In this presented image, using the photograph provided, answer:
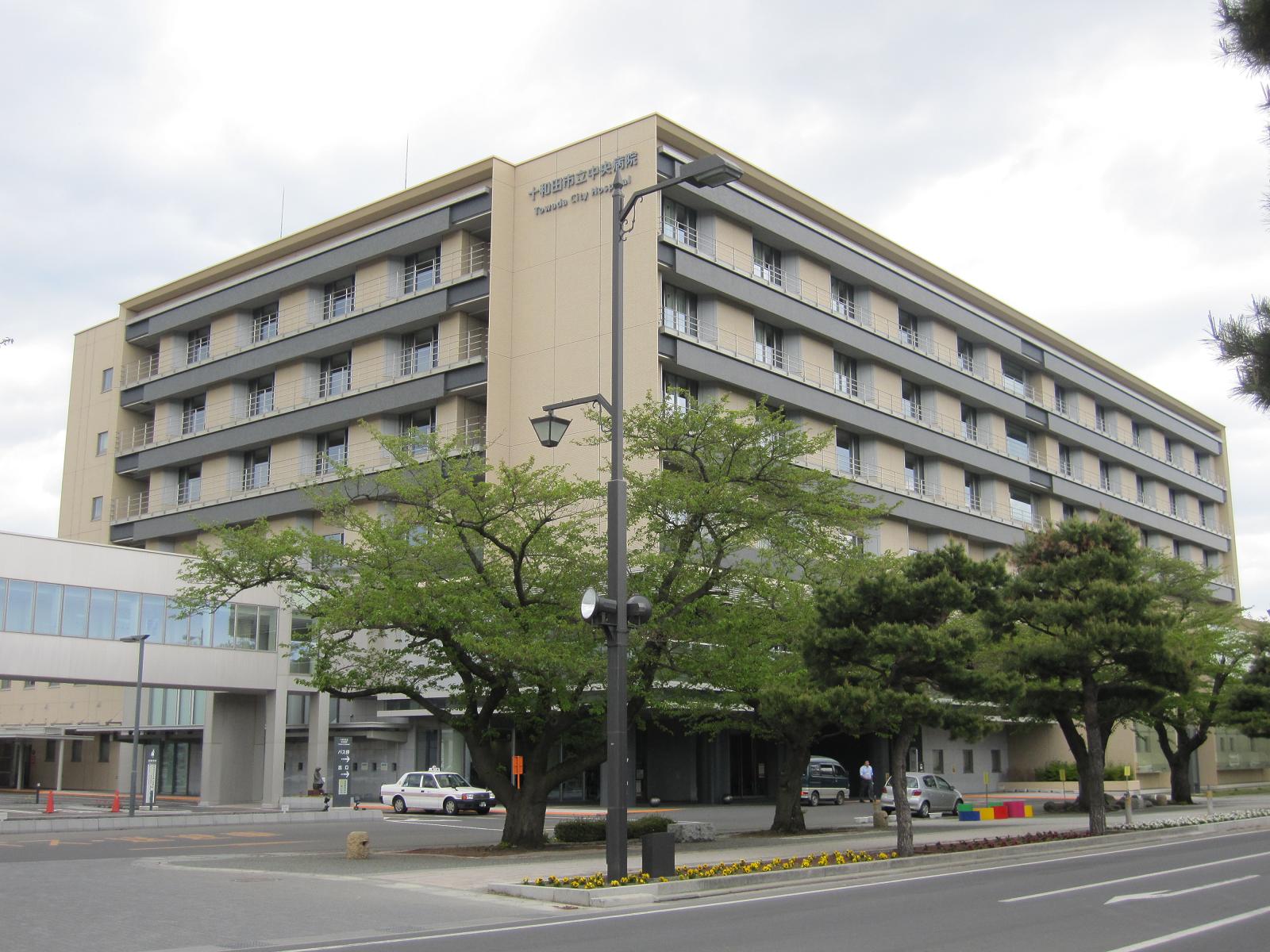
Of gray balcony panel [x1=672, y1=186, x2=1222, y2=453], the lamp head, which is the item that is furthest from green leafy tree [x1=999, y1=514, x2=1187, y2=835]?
gray balcony panel [x1=672, y1=186, x2=1222, y2=453]

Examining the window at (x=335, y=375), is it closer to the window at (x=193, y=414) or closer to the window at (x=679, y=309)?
the window at (x=193, y=414)

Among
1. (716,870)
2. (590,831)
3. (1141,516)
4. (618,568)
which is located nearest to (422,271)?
(590,831)

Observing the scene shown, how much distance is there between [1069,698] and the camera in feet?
95.7

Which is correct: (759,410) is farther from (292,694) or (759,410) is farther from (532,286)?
(292,694)

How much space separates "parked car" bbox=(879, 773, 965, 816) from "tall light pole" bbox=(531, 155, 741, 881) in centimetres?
2424

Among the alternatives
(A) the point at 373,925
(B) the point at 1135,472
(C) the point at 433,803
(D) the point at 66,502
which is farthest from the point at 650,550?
(B) the point at 1135,472

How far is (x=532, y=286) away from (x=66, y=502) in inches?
1293

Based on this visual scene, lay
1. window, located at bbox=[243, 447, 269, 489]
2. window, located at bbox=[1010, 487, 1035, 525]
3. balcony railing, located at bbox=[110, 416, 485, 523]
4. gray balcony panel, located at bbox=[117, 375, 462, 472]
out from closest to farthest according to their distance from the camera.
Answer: balcony railing, located at bbox=[110, 416, 485, 523] < gray balcony panel, located at bbox=[117, 375, 462, 472] < window, located at bbox=[243, 447, 269, 489] < window, located at bbox=[1010, 487, 1035, 525]

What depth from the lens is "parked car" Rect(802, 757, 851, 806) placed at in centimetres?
4778

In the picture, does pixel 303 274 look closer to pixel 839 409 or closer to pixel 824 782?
pixel 839 409

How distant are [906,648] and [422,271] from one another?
114ft

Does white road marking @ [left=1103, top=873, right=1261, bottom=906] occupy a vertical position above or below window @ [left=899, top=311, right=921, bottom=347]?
below

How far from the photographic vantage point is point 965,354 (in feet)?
→ 205

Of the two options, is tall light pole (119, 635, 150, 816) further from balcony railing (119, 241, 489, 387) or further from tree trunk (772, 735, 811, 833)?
tree trunk (772, 735, 811, 833)
